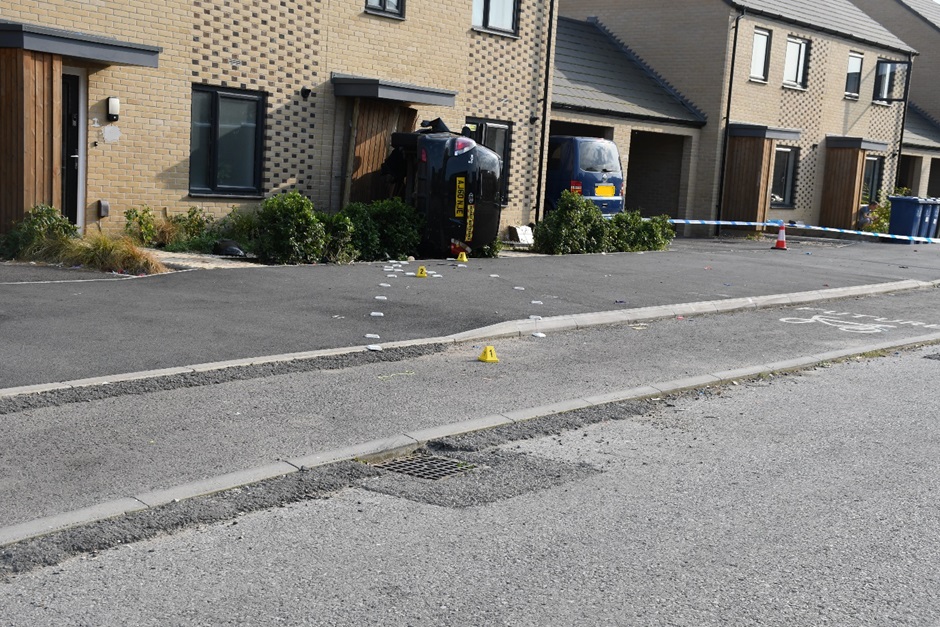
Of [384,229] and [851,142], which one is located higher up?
[851,142]

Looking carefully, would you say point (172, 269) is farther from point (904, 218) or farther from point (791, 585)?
point (904, 218)

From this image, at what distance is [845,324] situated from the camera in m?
12.8

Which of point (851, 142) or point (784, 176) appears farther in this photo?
point (851, 142)

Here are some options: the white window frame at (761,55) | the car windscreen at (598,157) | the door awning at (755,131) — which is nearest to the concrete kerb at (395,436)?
the car windscreen at (598,157)

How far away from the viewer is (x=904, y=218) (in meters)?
28.8

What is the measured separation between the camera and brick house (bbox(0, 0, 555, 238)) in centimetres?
1348

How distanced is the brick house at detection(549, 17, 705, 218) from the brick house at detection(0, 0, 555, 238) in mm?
4422

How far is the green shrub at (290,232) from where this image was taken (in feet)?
47.4

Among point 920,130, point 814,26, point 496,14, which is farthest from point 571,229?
point 920,130

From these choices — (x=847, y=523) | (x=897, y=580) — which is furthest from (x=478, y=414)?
(x=897, y=580)

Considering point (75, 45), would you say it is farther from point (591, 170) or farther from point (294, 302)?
point (591, 170)

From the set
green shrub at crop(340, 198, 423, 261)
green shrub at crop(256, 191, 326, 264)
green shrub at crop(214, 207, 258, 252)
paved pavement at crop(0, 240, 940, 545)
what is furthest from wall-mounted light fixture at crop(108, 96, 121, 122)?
green shrub at crop(340, 198, 423, 261)

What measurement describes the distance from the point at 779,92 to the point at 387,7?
1517cm

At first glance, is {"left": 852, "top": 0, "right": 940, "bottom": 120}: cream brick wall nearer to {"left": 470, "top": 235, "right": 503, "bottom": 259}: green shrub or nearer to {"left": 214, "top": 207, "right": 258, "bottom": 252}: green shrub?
{"left": 470, "top": 235, "right": 503, "bottom": 259}: green shrub
